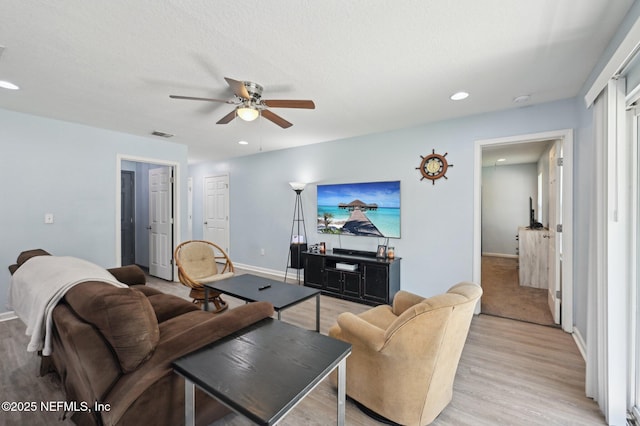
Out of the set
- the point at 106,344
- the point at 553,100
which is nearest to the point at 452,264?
the point at 553,100

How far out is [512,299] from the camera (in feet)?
13.0

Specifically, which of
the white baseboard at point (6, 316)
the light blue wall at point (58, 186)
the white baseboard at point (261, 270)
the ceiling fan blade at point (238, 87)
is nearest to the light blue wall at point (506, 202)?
the white baseboard at point (261, 270)

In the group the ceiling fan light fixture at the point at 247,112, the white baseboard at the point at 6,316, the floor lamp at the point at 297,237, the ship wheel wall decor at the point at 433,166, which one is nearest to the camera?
the ceiling fan light fixture at the point at 247,112

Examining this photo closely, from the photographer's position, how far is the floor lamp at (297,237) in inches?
186

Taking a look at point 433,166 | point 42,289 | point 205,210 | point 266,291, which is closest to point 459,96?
point 433,166

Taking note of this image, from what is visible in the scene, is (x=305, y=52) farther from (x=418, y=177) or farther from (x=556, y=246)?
(x=556, y=246)

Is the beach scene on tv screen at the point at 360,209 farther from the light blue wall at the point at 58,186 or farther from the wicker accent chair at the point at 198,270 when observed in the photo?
the light blue wall at the point at 58,186

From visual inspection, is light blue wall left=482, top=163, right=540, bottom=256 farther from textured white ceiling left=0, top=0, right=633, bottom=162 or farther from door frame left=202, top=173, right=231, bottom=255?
door frame left=202, top=173, right=231, bottom=255

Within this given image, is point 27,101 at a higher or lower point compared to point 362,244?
higher

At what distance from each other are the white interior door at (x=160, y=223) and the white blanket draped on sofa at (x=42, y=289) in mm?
2981

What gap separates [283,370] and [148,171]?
572 centimetres

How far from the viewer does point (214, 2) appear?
1539 millimetres

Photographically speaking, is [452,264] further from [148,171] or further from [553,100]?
[148,171]

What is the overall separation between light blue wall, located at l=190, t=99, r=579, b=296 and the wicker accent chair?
1743 mm
